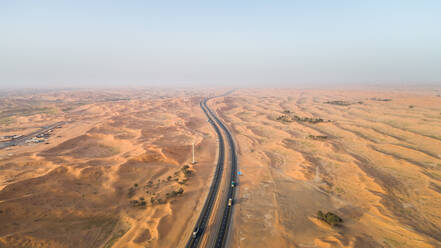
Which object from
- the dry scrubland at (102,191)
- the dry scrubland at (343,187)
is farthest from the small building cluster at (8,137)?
the dry scrubland at (343,187)

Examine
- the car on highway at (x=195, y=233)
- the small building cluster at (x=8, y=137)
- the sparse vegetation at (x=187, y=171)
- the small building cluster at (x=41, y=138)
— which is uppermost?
the small building cluster at (x=41, y=138)

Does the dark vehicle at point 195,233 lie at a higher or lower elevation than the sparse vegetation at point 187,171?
lower

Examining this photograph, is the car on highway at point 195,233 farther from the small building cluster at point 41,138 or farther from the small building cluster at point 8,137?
the small building cluster at point 8,137

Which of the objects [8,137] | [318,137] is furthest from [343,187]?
[8,137]

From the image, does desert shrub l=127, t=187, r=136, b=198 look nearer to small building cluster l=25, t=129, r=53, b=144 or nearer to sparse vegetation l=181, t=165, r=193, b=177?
sparse vegetation l=181, t=165, r=193, b=177

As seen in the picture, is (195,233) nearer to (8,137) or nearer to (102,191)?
(102,191)

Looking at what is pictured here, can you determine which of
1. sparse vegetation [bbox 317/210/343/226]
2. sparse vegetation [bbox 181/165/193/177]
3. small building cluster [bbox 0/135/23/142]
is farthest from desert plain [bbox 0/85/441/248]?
small building cluster [bbox 0/135/23/142]

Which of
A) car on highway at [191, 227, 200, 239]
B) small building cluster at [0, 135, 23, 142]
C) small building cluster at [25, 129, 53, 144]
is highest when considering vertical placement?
small building cluster at [25, 129, 53, 144]

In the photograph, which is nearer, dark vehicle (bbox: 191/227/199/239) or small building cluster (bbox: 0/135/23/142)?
dark vehicle (bbox: 191/227/199/239)
